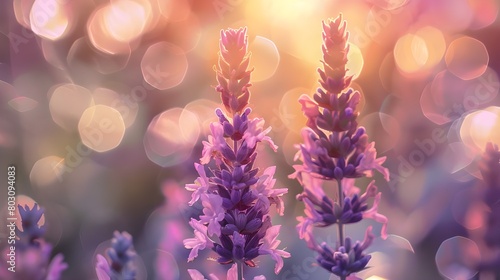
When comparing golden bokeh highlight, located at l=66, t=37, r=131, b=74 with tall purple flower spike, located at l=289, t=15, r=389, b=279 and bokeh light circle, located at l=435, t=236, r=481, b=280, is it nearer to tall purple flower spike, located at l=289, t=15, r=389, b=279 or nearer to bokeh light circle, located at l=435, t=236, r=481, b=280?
bokeh light circle, located at l=435, t=236, r=481, b=280

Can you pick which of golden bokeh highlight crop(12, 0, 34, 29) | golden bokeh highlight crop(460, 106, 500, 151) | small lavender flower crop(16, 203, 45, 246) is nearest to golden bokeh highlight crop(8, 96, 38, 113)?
golden bokeh highlight crop(12, 0, 34, 29)

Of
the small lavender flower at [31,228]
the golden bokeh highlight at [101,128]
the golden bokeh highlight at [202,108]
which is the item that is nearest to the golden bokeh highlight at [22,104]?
the golden bokeh highlight at [101,128]

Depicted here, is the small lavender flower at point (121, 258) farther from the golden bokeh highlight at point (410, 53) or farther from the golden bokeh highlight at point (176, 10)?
the golden bokeh highlight at point (410, 53)

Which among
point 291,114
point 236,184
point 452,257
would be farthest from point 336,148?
point 291,114

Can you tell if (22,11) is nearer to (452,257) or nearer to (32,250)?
(32,250)

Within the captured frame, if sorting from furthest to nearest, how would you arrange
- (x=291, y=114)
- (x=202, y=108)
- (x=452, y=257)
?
(x=202, y=108), (x=291, y=114), (x=452, y=257)

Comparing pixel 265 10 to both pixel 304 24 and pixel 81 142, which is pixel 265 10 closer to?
pixel 304 24

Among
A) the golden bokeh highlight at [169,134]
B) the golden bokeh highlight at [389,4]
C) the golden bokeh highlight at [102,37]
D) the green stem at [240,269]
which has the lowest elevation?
the green stem at [240,269]
